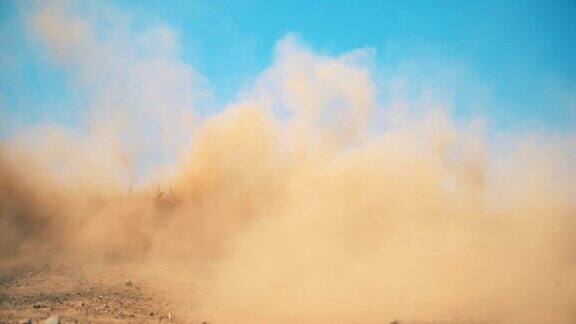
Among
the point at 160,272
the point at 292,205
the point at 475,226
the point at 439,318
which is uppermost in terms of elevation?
the point at 292,205

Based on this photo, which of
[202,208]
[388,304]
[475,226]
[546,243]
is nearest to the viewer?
[388,304]

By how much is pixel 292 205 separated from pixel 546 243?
10601mm

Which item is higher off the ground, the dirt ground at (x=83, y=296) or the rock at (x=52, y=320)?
the dirt ground at (x=83, y=296)

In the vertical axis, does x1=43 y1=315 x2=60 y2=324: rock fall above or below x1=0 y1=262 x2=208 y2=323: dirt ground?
below

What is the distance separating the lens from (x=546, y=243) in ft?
53.1

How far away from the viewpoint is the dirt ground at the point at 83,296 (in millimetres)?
9492

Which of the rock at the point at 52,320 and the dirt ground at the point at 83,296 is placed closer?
the rock at the point at 52,320

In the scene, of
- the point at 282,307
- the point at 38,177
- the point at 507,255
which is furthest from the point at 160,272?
the point at 507,255

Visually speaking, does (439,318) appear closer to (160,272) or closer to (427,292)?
(427,292)

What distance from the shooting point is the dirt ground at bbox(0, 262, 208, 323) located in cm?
949

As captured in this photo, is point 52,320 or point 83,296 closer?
point 52,320

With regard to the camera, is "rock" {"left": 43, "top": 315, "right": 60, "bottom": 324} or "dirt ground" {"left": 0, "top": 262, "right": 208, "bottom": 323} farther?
"dirt ground" {"left": 0, "top": 262, "right": 208, "bottom": 323}

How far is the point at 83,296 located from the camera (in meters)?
10.9

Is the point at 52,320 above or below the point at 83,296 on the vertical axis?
below
